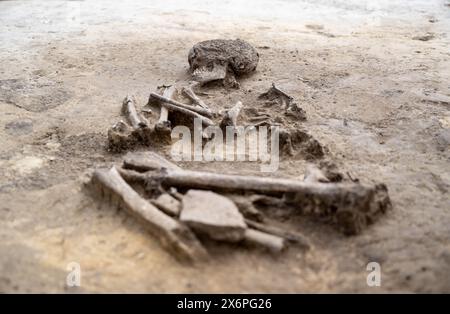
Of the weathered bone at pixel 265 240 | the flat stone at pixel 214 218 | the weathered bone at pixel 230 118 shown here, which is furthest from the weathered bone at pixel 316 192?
the weathered bone at pixel 230 118

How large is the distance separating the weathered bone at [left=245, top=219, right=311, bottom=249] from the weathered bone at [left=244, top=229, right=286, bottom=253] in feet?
0.23

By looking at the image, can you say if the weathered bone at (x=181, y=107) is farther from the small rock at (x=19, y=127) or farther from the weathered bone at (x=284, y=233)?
the weathered bone at (x=284, y=233)

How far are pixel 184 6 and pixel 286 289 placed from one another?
25.4 ft

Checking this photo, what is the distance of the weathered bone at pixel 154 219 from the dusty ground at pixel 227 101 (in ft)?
0.27

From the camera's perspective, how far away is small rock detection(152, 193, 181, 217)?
2936 mm

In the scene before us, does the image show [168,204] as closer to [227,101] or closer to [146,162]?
[146,162]

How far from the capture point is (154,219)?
2.84m

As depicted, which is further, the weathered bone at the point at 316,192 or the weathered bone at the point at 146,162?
the weathered bone at the point at 146,162

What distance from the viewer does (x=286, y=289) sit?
255cm

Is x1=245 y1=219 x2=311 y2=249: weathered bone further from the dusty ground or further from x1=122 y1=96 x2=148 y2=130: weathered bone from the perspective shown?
x1=122 y1=96 x2=148 y2=130: weathered bone

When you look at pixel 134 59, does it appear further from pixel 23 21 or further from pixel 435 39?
pixel 435 39

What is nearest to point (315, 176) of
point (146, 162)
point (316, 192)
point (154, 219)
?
point (316, 192)

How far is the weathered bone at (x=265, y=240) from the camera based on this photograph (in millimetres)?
2742

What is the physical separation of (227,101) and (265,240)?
2674 millimetres
